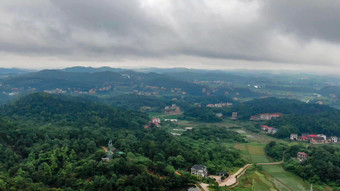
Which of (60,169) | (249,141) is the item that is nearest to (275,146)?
(249,141)

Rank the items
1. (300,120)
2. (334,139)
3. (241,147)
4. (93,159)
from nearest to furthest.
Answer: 1. (93,159)
2. (241,147)
3. (334,139)
4. (300,120)

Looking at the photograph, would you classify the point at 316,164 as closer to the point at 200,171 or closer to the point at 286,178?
the point at 286,178

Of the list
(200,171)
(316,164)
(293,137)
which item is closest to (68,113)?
(200,171)

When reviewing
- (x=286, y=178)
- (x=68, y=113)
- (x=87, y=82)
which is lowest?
(x=286, y=178)

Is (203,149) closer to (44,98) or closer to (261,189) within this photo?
(261,189)

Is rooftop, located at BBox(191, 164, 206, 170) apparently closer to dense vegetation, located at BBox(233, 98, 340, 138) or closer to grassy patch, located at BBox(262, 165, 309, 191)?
grassy patch, located at BBox(262, 165, 309, 191)

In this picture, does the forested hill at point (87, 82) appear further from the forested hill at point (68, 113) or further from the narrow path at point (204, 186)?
the narrow path at point (204, 186)

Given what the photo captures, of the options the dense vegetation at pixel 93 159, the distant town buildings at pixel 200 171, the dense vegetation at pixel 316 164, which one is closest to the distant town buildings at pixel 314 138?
the dense vegetation at pixel 93 159
